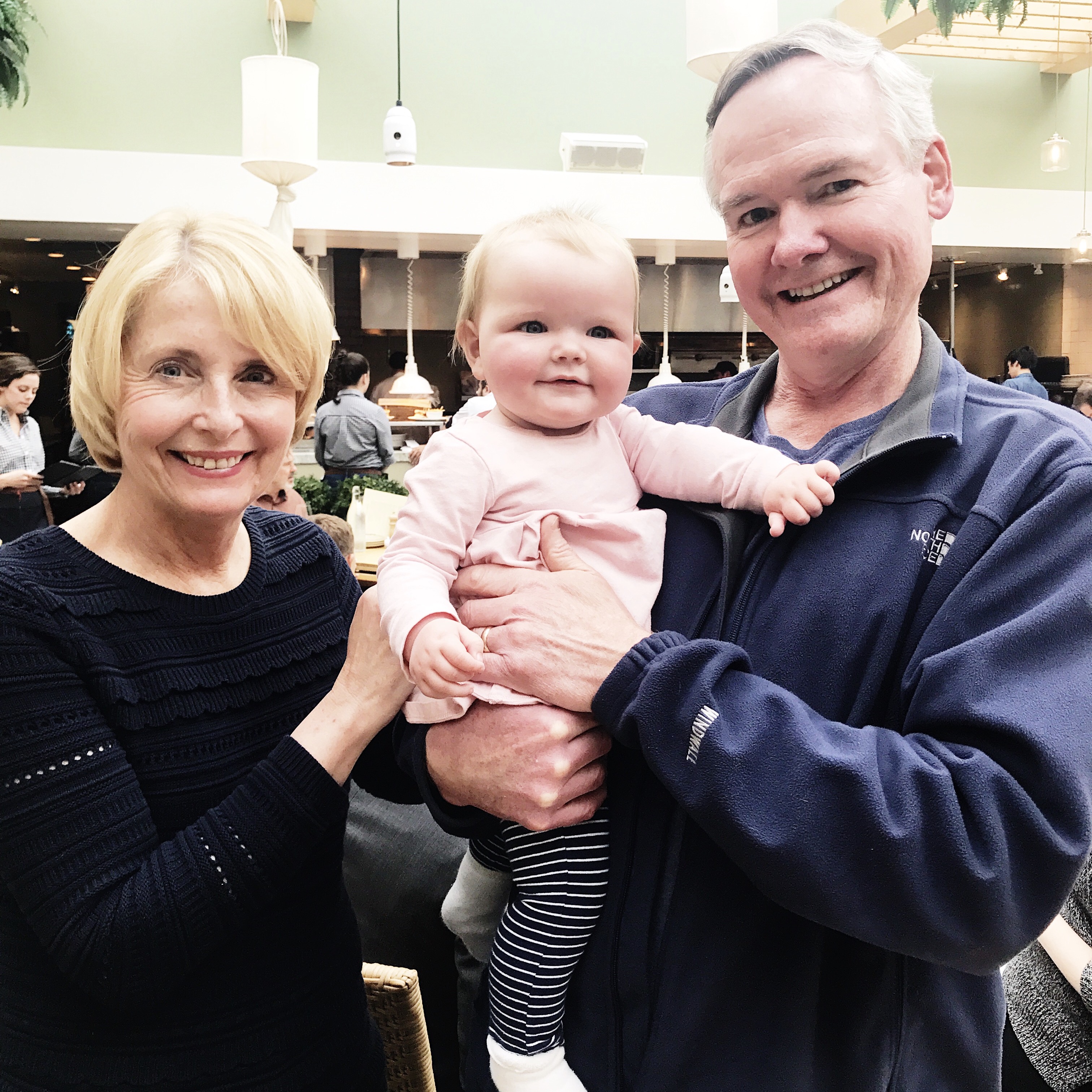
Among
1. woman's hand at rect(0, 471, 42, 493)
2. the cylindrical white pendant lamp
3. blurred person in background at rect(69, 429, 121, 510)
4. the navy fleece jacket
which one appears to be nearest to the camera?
the navy fleece jacket

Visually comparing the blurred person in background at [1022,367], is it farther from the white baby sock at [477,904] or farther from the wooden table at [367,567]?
the white baby sock at [477,904]

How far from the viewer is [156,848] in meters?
1.21

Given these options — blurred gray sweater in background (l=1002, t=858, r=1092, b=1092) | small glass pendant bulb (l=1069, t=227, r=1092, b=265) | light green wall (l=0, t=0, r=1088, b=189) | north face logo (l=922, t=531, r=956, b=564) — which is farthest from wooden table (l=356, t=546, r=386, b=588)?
small glass pendant bulb (l=1069, t=227, r=1092, b=265)

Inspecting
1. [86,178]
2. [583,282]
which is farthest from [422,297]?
[583,282]

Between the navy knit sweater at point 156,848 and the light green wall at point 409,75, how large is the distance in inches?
355

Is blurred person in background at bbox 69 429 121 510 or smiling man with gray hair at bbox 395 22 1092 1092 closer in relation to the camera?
smiling man with gray hair at bbox 395 22 1092 1092

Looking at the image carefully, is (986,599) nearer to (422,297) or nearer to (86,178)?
(86,178)

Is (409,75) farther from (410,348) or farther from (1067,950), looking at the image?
(1067,950)

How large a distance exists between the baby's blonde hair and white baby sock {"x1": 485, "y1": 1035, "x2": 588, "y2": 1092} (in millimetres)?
977

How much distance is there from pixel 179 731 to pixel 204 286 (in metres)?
0.61

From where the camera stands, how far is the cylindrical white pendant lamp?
4379mm

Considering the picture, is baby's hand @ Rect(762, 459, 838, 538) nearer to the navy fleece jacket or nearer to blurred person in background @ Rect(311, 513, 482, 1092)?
the navy fleece jacket

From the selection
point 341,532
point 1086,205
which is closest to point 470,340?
point 341,532

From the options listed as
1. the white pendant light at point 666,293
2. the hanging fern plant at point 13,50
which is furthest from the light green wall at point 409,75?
the white pendant light at point 666,293
